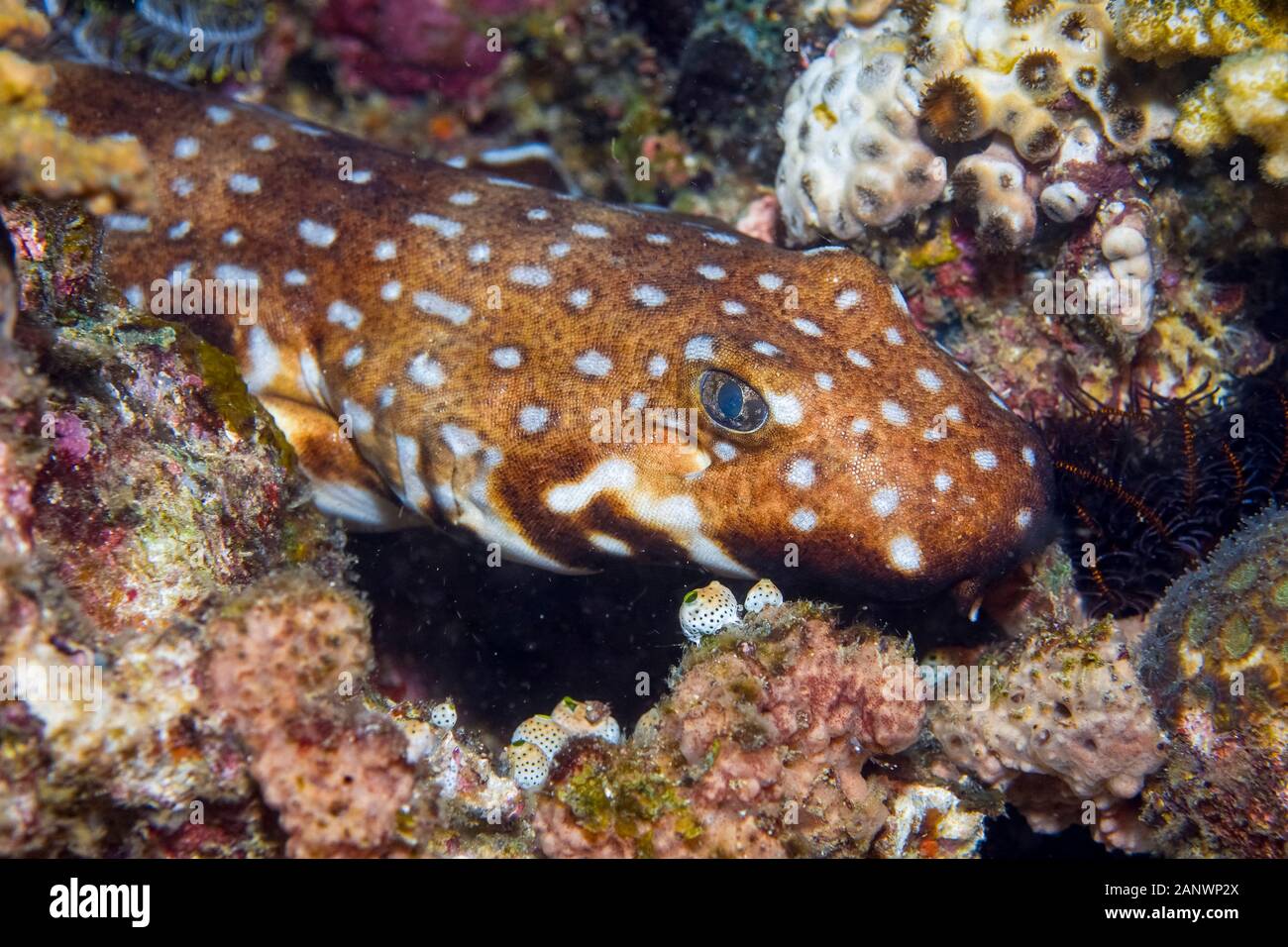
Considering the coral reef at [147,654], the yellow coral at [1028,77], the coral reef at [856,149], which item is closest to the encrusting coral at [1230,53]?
the yellow coral at [1028,77]

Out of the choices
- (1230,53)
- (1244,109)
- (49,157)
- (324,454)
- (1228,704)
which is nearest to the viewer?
(49,157)

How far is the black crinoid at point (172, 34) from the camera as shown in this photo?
5.82 m

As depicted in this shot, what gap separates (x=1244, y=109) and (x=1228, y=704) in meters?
3.04

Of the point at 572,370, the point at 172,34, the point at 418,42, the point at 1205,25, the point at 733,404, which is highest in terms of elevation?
the point at 418,42

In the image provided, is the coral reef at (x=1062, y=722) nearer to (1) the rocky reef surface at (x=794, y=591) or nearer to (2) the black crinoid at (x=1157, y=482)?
(1) the rocky reef surface at (x=794, y=591)

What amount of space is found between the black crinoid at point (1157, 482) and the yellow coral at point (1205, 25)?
1850mm

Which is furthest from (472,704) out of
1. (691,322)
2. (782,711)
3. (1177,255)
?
(1177,255)

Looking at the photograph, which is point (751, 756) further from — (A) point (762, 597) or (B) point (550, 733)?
(B) point (550, 733)

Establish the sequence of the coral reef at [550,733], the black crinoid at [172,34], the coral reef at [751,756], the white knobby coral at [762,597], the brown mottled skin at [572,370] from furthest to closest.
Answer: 1. the black crinoid at [172,34]
2. the coral reef at [550,733]
3. the white knobby coral at [762,597]
4. the brown mottled skin at [572,370]
5. the coral reef at [751,756]

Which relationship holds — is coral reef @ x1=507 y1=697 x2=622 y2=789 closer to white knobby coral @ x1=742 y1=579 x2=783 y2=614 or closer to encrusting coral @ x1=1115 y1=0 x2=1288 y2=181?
white knobby coral @ x1=742 y1=579 x2=783 y2=614

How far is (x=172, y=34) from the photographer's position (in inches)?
245

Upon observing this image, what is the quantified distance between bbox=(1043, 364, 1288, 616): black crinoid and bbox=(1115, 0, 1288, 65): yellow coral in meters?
1.85

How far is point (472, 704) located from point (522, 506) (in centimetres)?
168

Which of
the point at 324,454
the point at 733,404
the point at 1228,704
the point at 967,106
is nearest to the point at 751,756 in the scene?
the point at 733,404
